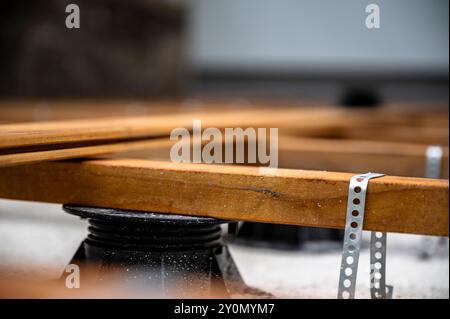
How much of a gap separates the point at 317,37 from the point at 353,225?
613cm

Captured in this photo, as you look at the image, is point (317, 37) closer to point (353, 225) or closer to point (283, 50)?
point (283, 50)

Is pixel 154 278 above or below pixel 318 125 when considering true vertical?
below

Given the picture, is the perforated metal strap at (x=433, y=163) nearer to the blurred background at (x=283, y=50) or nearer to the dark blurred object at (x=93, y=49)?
the dark blurred object at (x=93, y=49)

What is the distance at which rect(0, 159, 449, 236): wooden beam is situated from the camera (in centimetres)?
93

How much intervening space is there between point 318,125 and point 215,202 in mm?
1455

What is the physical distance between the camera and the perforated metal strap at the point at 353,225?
3.09ft

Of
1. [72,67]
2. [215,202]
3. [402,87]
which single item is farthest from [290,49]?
[215,202]

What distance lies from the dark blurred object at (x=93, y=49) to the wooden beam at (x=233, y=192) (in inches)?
119

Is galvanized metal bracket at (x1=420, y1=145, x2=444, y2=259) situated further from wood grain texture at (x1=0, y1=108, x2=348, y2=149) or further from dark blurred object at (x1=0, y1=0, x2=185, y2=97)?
dark blurred object at (x1=0, y1=0, x2=185, y2=97)

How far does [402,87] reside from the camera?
6.81 m

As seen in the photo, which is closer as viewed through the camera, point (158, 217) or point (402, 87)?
point (158, 217)

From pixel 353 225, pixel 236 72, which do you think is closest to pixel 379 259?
pixel 353 225

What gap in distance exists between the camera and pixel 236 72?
7.16 m
